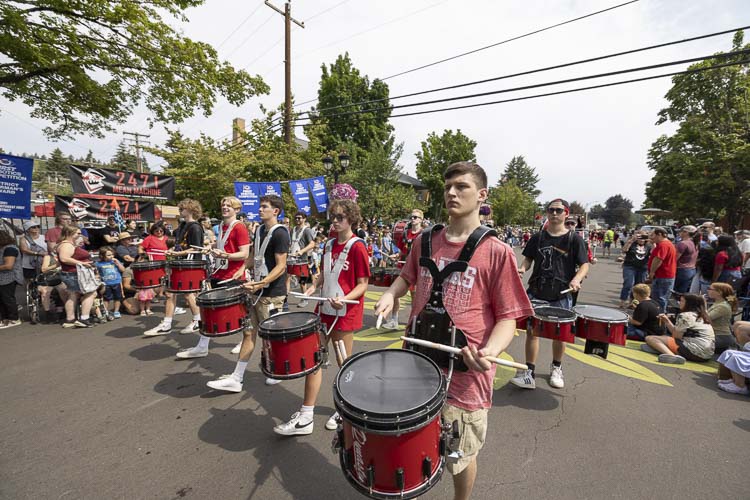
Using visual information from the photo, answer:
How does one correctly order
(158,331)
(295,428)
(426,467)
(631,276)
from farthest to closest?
(631,276)
(158,331)
(295,428)
(426,467)

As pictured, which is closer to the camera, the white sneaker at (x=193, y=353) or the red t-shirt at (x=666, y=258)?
the white sneaker at (x=193, y=353)

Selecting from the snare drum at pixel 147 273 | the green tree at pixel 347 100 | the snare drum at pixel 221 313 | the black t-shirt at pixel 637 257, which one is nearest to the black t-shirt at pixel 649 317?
the black t-shirt at pixel 637 257

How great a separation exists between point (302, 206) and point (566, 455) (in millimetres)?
11287

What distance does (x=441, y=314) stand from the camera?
177cm

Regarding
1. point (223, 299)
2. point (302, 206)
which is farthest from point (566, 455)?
point (302, 206)

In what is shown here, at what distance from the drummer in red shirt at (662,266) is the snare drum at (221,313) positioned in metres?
8.18

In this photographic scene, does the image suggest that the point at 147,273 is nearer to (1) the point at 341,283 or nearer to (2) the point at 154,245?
(2) the point at 154,245

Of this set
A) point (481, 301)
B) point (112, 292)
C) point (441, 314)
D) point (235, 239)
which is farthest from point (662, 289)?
point (112, 292)

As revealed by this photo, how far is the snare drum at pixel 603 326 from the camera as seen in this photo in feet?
11.8

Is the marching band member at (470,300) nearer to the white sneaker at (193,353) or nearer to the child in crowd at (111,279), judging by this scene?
the white sneaker at (193,353)

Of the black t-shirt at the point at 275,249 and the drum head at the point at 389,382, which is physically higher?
the black t-shirt at the point at 275,249

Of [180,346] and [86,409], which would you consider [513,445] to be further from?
[180,346]

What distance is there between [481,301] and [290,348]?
5.45 feet

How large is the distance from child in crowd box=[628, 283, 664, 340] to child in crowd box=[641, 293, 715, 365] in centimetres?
36
